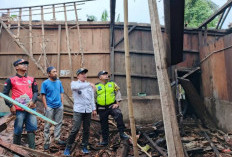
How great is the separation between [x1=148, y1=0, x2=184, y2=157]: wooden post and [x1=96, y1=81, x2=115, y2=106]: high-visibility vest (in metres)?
3.00

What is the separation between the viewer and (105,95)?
495 cm

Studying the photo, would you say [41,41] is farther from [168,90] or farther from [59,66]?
[168,90]

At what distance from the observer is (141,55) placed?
25.9ft

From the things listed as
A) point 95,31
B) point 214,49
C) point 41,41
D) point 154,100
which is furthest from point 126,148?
point 41,41

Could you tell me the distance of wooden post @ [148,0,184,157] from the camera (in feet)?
6.31

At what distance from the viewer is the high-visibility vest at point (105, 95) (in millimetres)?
4938

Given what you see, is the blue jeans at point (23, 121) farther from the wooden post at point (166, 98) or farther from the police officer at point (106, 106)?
the wooden post at point (166, 98)

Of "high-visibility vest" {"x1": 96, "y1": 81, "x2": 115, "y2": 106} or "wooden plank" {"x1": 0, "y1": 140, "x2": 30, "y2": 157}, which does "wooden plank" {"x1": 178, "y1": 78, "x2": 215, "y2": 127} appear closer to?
"high-visibility vest" {"x1": 96, "y1": 81, "x2": 115, "y2": 106}

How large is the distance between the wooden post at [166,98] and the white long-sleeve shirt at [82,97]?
258cm

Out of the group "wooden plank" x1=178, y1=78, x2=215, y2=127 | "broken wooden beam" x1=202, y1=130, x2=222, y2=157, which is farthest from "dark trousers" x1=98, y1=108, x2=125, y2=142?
"wooden plank" x1=178, y1=78, x2=215, y2=127

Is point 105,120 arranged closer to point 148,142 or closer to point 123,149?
point 123,149

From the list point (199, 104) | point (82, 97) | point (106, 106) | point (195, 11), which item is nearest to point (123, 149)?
point (106, 106)

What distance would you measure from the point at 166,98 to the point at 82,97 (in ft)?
8.77

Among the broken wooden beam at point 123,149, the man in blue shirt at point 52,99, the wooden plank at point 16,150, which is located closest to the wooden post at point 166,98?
the wooden plank at point 16,150
